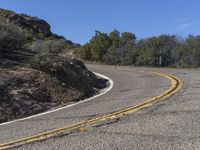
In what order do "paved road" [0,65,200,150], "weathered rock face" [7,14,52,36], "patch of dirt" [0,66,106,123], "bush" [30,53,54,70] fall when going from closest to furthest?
1. "paved road" [0,65,200,150]
2. "patch of dirt" [0,66,106,123]
3. "bush" [30,53,54,70]
4. "weathered rock face" [7,14,52,36]

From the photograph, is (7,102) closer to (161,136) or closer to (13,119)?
(13,119)

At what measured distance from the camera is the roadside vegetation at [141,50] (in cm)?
3553

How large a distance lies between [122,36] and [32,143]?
40950mm

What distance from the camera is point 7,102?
13945 mm

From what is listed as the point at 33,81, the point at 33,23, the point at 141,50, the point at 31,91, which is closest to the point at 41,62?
the point at 33,81

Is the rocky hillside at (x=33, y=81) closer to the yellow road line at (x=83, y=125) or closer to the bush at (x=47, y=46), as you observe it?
the yellow road line at (x=83, y=125)

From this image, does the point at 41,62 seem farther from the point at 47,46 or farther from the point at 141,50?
the point at 141,50

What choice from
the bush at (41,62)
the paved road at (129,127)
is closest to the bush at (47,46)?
the bush at (41,62)

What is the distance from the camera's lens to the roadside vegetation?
1399 inches

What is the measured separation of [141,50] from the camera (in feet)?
130

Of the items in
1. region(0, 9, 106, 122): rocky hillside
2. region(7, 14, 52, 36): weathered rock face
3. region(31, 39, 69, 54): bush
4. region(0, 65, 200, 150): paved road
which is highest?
region(7, 14, 52, 36): weathered rock face

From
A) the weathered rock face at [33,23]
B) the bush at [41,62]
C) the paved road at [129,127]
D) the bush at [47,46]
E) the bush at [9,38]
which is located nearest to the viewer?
the paved road at [129,127]

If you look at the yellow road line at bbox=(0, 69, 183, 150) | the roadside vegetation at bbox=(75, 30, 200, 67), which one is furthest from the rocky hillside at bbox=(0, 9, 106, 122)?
the roadside vegetation at bbox=(75, 30, 200, 67)

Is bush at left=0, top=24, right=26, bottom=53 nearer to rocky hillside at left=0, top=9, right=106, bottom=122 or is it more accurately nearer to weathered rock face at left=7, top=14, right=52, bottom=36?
rocky hillside at left=0, top=9, right=106, bottom=122
